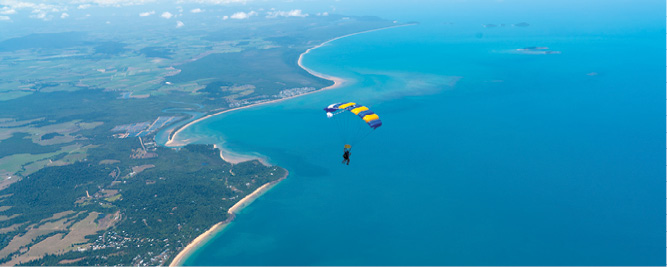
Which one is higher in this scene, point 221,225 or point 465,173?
point 465,173

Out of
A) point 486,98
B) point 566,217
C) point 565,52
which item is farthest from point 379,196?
point 565,52

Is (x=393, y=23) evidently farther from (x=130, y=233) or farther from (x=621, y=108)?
(x=130, y=233)

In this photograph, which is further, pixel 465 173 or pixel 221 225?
pixel 465 173
